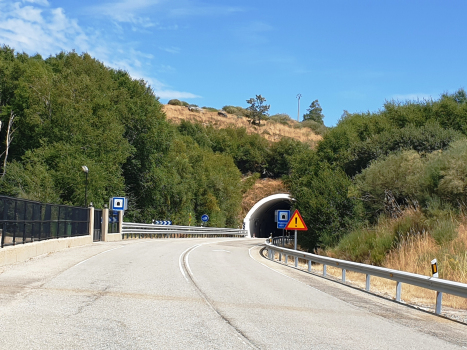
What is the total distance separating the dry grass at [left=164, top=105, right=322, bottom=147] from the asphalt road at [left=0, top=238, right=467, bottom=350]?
10394 cm

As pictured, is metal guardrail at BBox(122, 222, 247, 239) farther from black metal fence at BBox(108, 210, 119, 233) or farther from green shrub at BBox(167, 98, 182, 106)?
green shrub at BBox(167, 98, 182, 106)

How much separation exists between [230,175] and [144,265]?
6164cm

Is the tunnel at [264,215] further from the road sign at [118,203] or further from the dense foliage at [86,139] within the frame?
the road sign at [118,203]

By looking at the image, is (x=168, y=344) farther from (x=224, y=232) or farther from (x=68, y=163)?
(x=224, y=232)

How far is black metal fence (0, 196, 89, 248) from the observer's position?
15977mm

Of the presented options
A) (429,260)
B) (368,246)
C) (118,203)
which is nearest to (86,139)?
(118,203)

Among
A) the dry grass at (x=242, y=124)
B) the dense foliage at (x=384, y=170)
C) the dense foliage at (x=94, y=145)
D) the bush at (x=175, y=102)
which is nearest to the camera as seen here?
the dense foliage at (x=384, y=170)

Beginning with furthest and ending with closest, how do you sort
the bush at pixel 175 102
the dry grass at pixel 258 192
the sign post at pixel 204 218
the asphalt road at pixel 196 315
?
1. the bush at pixel 175 102
2. the dry grass at pixel 258 192
3. the sign post at pixel 204 218
4. the asphalt road at pixel 196 315

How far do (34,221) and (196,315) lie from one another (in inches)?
499

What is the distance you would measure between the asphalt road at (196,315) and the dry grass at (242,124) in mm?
103944

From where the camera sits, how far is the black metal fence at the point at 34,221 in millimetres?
15977

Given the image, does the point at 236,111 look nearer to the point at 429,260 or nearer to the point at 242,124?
the point at 242,124

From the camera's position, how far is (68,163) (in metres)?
44.8

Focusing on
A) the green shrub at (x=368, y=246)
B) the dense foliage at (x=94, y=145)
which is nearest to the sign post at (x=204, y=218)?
the dense foliage at (x=94, y=145)
